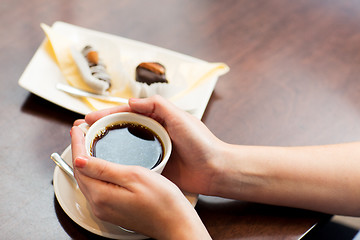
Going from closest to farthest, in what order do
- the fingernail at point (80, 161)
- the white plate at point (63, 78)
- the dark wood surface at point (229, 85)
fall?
the fingernail at point (80, 161), the dark wood surface at point (229, 85), the white plate at point (63, 78)

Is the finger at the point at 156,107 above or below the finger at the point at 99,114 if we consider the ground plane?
above

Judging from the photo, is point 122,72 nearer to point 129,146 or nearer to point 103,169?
point 129,146

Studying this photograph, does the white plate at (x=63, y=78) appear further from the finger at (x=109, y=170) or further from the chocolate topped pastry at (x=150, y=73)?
the finger at (x=109, y=170)

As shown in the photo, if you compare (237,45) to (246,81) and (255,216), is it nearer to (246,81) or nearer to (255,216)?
(246,81)

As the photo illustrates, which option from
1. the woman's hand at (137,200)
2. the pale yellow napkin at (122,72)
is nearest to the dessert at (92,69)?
the pale yellow napkin at (122,72)

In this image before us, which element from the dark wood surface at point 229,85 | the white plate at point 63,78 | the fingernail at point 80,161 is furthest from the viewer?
the white plate at point 63,78

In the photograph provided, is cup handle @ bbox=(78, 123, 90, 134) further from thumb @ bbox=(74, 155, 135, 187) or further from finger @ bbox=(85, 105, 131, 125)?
thumb @ bbox=(74, 155, 135, 187)

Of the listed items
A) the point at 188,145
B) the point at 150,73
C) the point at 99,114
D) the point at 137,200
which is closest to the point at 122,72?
the point at 150,73

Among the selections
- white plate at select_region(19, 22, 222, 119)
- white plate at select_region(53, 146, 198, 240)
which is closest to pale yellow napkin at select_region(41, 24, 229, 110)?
white plate at select_region(19, 22, 222, 119)
